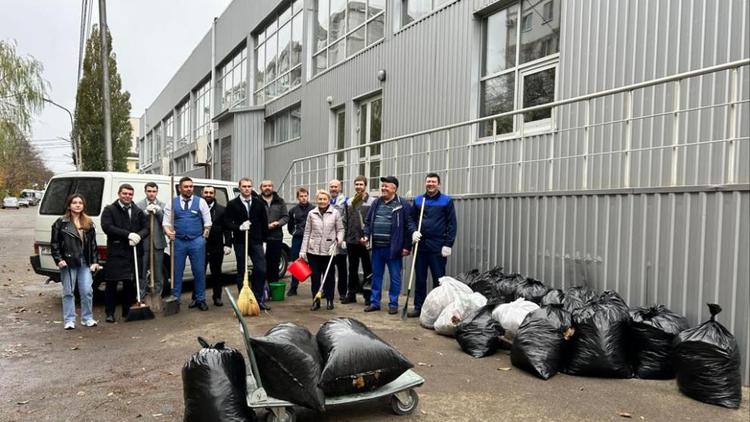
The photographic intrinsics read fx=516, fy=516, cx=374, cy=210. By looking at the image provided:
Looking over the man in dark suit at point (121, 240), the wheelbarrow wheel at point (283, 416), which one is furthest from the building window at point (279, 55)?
the wheelbarrow wheel at point (283, 416)

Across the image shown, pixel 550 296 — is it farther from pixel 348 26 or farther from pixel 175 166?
pixel 175 166

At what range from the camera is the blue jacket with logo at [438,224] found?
674cm

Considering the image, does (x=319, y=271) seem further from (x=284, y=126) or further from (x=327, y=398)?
(x=284, y=126)

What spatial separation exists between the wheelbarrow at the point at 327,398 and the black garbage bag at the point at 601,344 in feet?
5.45

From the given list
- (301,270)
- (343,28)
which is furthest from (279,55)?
(301,270)

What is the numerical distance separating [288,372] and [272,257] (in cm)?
467

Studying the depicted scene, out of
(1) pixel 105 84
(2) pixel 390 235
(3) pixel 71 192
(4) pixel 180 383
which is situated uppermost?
(1) pixel 105 84

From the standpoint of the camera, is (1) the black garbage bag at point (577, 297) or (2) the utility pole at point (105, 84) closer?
(1) the black garbage bag at point (577, 297)

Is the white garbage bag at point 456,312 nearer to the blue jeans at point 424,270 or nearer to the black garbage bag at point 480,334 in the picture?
the black garbage bag at point 480,334

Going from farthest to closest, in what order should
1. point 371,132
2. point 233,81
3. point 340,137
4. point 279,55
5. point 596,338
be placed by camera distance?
point 233,81 < point 279,55 < point 340,137 < point 371,132 < point 596,338

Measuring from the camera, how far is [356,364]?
3.56 metres

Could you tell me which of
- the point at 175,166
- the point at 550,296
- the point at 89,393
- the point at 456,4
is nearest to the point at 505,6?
the point at 456,4

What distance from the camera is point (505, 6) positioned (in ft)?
28.0

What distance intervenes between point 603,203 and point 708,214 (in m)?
1.12
